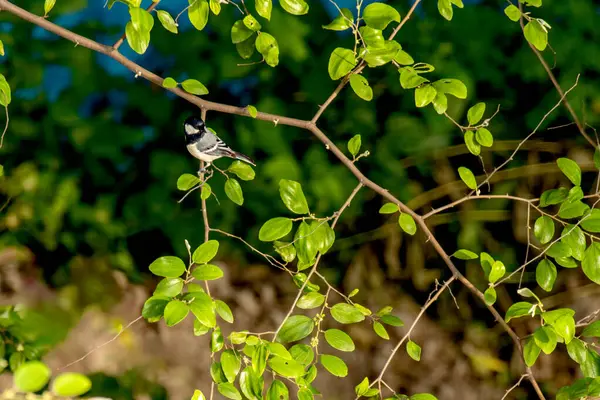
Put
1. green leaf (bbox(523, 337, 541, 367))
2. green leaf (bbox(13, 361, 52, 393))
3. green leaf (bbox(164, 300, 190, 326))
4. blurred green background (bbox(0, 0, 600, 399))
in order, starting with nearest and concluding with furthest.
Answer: green leaf (bbox(13, 361, 52, 393))
green leaf (bbox(164, 300, 190, 326))
green leaf (bbox(523, 337, 541, 367))
blurred green background (bbox(0, 0, 600, 399))

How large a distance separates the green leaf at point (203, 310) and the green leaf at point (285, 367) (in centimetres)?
9

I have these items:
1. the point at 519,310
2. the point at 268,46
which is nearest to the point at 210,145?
the point at 268,46

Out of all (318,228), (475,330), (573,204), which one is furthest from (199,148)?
(475,330)

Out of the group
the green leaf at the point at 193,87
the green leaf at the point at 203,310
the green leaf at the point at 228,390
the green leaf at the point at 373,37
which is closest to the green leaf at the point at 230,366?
the green leaf at the point at 228,390

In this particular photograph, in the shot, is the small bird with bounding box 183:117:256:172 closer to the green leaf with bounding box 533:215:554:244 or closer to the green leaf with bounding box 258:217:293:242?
the green leaf with bounding box 258:217:293:242

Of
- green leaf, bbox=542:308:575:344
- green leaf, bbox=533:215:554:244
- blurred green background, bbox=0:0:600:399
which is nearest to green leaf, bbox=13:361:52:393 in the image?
green leaf, bbox=542:308:575:344

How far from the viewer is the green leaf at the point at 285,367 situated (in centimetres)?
86

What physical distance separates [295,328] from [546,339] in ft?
1.09

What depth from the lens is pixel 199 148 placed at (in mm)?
1066

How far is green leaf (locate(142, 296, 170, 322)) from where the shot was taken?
0.87 metres

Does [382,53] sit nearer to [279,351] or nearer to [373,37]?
[373,37]

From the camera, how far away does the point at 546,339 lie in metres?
0.97

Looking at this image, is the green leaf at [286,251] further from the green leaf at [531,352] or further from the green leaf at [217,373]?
the green leaf at [531,352]

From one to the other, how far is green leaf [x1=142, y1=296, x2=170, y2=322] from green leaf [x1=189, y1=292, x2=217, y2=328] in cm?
5
